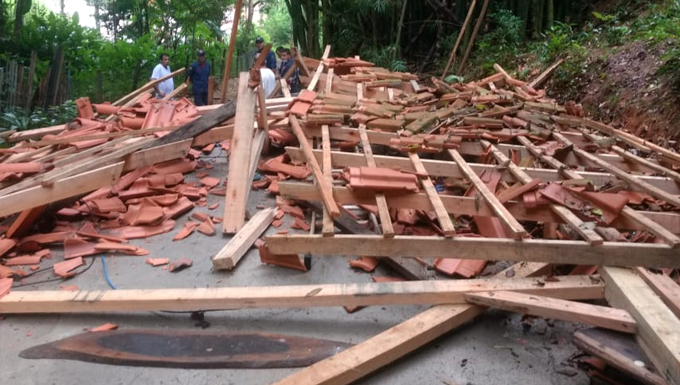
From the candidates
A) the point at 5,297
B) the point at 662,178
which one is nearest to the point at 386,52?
the point at 662,178

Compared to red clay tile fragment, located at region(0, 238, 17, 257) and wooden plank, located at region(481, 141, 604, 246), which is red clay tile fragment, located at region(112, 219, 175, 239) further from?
wooden plank, located at region(481, 141, 604, 246)

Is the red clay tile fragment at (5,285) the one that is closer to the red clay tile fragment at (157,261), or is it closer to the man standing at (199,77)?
the red clay tile fragment at (157,261)

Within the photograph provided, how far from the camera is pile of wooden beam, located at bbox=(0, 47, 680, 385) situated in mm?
2500

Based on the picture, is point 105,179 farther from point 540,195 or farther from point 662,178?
point 662,178

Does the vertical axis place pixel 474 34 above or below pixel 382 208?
above

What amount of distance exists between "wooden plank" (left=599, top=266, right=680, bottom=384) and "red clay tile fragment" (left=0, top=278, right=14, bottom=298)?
3.42 metres

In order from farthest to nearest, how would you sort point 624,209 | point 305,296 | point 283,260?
point 283,260
point 624,209
point 305,296

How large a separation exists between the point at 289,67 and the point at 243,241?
601cm

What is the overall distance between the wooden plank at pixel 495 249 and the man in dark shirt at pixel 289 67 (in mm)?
6110

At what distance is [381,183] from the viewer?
3.32m

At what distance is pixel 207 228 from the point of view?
382 cm

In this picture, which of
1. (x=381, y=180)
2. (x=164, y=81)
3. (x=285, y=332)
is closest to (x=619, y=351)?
(x=285, y=332)

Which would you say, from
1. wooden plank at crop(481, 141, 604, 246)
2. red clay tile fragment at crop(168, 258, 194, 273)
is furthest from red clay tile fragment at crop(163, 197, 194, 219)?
wooden plank at crop(481, 141, 604, 246)

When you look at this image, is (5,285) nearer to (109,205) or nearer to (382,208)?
(109,205)
